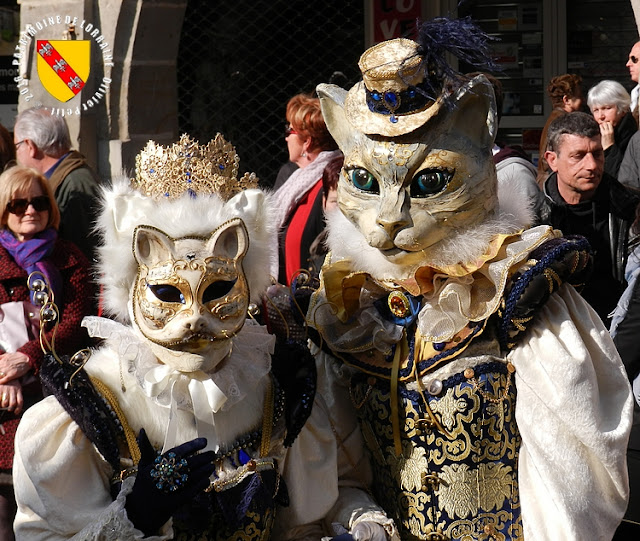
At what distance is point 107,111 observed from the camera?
596 centimetres

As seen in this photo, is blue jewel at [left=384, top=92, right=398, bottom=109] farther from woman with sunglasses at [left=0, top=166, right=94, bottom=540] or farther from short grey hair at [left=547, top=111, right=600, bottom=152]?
short grey hair at [left=547, top=111, right=600, bottom=152]

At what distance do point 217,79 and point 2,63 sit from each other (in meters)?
1.41

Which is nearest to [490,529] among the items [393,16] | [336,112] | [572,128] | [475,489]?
[475,489]

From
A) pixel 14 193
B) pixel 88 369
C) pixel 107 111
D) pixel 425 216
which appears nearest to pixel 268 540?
pixel 88 369

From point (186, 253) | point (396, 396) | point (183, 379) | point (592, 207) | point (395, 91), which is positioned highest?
point (395, 91)

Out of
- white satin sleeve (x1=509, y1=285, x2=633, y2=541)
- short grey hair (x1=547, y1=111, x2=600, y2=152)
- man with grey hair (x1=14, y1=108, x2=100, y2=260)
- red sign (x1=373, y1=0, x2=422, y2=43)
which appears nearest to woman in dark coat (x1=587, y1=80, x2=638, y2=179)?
short grey hair (x1=547, y1=111, x2=600, y2=152)

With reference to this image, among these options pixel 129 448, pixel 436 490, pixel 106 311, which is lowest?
pixel 436 490

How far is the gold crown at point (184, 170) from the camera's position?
2.53 metres

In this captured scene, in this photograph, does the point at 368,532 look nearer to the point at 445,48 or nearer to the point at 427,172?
the point at 427,172

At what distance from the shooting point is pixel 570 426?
8.45ft

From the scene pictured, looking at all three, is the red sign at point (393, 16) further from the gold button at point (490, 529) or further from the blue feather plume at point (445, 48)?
the gold button at point (490, 529)

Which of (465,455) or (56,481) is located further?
(465,455)

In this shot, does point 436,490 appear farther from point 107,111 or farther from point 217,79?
point 217,79

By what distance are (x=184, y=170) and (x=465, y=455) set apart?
97 cm
